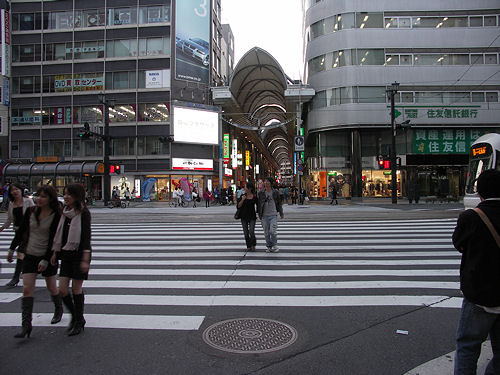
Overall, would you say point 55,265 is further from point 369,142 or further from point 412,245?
point 369,142

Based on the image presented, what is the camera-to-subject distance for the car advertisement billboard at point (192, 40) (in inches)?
1565

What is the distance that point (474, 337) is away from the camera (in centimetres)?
252

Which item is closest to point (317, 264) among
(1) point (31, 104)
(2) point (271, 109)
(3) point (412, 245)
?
(3) point (412, 245)

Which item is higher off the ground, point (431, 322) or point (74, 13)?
point (74, 13)

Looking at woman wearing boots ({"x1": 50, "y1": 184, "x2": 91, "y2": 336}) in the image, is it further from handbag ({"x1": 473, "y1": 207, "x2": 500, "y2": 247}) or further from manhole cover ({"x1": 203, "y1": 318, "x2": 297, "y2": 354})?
handbag ({"x1": 473, "y1": 207, "x2": 500, "y2": 247})

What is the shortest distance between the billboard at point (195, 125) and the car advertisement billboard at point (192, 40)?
4.06 metres

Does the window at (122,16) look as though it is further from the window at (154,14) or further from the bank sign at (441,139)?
the bank sign at (441,139)

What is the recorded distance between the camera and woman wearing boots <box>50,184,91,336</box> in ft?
13.2

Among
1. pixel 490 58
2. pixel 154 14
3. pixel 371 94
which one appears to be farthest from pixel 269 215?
pixel 154 14

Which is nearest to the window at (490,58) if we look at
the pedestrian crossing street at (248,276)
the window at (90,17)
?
the pedestrian crossing street at (248,276)

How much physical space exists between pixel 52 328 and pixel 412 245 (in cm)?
863


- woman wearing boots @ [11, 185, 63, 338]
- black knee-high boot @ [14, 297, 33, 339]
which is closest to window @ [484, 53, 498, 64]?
woman wearing boots @ [11, 185, 63, 338]

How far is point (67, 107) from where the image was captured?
133 ft

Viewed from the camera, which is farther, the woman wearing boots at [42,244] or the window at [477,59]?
the window at [477,59]
